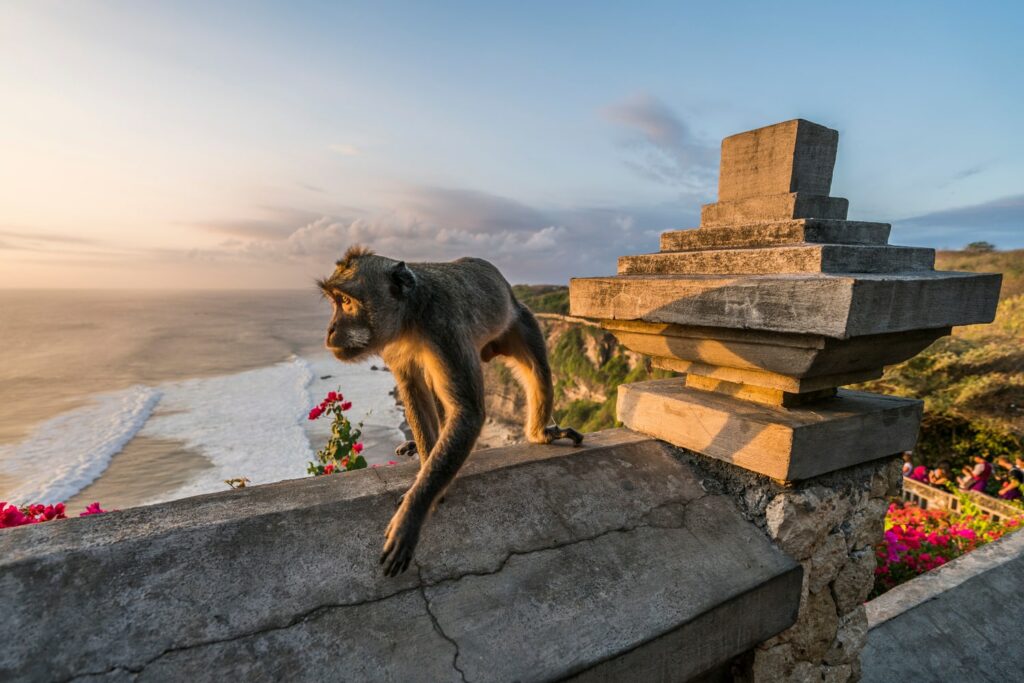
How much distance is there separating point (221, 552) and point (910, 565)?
22.5 feet

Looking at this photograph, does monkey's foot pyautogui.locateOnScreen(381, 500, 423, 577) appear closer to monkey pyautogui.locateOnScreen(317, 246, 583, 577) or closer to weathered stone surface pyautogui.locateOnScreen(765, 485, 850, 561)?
monkey pyautogui.locateOnScreen(317, 246, 583, 577)

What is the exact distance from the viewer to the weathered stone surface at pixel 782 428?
2145 millimetres

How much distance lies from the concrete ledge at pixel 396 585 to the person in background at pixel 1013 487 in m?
9.55

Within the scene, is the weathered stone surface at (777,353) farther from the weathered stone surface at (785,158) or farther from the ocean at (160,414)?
the ocean at (160,414)

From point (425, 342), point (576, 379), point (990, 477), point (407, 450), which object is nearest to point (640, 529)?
point (425, 342)

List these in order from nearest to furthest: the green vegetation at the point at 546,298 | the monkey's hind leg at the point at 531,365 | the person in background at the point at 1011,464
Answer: the monkey's hind leg at the point at 531,365
the person in background at the point at 1011,464
the green vegetation at the point at 546,298

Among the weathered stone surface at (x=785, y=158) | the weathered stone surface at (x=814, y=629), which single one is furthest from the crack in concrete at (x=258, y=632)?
the weathered stone surface at (x=785, y=158)

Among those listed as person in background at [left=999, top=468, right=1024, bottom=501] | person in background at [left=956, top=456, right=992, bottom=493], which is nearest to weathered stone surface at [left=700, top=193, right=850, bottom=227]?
person in background at [left=999, top=468, right=1024, bottom=501]

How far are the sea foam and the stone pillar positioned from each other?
20175mm

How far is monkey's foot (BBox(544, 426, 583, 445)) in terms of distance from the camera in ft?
8.61

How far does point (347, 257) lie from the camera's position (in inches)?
95.6

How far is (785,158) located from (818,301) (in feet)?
3.46

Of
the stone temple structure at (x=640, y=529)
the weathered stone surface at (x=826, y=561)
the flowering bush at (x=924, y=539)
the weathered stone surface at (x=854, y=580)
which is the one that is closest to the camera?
the stone temple structure at (x=640, y=529)

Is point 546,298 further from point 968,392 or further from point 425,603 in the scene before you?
point 425,603
